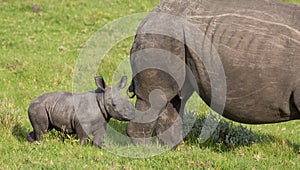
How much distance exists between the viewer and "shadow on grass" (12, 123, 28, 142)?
7.03 meters

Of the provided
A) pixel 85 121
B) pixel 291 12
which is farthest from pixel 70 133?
pixel 291 12

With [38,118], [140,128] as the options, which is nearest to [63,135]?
[38,118]

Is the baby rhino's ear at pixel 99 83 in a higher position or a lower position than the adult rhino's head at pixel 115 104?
higher

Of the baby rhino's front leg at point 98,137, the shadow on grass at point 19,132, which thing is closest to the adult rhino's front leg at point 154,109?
the baby rhino's front leg at point 98,137

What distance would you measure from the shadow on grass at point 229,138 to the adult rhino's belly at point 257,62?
43.6 inches

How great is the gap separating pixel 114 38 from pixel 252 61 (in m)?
8.31

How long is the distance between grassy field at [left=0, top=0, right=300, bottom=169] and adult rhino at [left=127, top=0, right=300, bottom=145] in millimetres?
718

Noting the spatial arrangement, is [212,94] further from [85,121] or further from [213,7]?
[85,121]

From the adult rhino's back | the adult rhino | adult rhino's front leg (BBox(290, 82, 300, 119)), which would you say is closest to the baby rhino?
the adult rhino

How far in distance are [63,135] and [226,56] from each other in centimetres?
247

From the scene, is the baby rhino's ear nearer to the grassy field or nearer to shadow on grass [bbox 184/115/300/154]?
the grassy field

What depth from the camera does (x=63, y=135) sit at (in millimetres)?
6652

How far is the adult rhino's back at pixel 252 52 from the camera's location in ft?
18.6

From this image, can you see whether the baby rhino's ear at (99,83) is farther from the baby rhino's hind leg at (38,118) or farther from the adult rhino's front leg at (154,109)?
the baby rhino's hind leg at (38,118)
